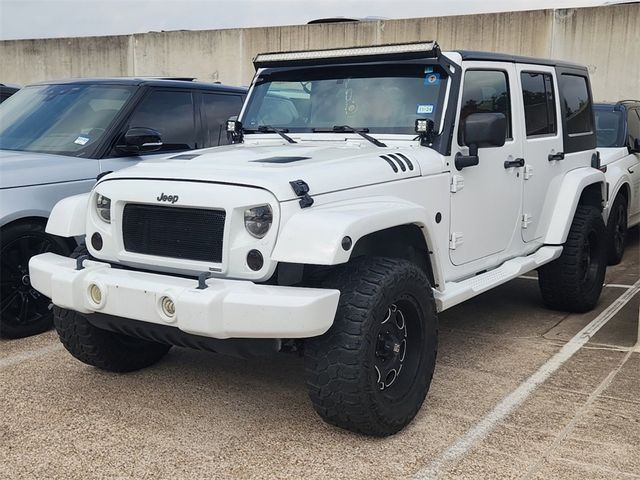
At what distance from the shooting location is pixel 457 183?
4.27m

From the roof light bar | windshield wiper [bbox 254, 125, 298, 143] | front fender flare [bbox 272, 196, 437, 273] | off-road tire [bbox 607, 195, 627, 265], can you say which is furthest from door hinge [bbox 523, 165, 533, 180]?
off-road tire [bbox 607, 195, 627, 265]

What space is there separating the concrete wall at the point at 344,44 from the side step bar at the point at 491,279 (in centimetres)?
1092

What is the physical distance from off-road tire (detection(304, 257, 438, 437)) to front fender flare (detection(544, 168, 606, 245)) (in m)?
2.15

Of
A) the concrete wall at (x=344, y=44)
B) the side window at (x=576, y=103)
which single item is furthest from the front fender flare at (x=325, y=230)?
the concrete wall at (x=344, y=44)

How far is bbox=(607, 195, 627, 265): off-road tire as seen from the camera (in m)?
7.59

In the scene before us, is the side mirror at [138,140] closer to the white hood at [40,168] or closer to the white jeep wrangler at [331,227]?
the white hood at [40,168]

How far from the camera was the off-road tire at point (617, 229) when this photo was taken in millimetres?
7590

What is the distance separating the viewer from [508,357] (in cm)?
477

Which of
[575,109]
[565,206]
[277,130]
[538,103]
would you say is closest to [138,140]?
[277,130]

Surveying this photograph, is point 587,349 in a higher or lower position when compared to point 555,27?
lower

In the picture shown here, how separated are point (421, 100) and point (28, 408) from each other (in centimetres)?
283

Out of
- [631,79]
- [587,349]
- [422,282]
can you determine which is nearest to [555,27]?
[631,79]

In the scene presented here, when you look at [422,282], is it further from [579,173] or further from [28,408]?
[579,173]

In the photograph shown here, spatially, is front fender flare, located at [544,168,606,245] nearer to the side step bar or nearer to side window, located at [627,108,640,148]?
the side step bar
